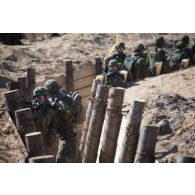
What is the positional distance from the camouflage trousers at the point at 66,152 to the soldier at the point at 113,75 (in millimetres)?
3008

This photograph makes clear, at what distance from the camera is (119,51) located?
12188mm

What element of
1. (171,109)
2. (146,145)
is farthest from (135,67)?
(146,145)

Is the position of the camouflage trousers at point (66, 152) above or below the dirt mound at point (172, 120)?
below

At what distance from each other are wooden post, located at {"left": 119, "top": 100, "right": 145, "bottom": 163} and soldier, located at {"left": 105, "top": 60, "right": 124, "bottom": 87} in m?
3.71

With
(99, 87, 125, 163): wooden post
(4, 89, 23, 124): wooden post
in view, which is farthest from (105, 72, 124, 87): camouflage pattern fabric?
(4, 89, 23, 124): wooden post

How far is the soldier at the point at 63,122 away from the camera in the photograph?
834cm

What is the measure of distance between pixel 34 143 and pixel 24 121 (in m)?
0.77

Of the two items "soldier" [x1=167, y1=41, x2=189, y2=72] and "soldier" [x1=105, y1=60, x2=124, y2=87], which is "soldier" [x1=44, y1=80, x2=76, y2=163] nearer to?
"soldier" [x1=105, y1=60, x2=124, y2=87]

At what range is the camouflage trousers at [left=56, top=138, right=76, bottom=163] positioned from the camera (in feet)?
27.6

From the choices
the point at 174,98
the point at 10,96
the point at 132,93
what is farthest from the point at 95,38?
the point at 10,96

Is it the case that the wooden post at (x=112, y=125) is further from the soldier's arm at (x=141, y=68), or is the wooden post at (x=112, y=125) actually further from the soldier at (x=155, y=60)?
the soldier at (x=155, y=60)

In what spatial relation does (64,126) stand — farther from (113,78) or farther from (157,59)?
(157,59)

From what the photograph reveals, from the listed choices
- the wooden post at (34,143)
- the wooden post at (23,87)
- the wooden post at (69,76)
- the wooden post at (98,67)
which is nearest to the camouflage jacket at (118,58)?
the wooden post at (98,67)

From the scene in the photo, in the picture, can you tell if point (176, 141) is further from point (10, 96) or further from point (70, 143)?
point (10, 96)
